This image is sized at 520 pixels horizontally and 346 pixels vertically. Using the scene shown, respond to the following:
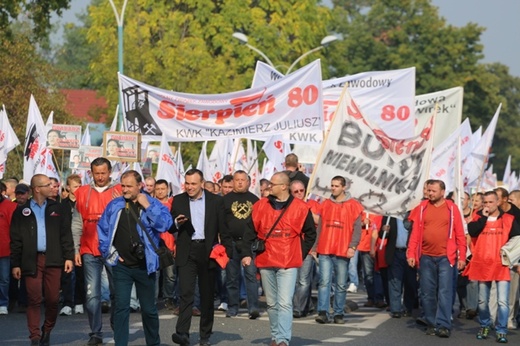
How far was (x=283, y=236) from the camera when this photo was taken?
12.9m

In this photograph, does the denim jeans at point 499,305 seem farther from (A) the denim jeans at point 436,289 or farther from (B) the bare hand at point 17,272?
(B) the bare hand at point 17,272

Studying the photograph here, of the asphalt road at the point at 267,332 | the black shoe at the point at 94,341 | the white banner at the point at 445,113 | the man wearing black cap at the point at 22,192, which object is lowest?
the asphalt road at the point at 267,332

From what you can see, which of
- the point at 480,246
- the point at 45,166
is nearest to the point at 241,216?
the point at 480,246

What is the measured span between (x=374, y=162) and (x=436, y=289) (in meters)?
2.07

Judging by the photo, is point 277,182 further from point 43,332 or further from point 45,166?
point 45,166

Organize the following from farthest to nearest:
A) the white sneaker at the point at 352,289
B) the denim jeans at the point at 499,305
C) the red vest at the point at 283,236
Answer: the white sneaker at the point at 352,289
the denim jeans at the point at 499,305
the red vest at the point at 283,236

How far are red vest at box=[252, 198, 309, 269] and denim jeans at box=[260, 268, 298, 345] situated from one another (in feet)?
0.31

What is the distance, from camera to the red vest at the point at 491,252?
49.8 ft

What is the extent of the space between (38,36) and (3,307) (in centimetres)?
1201

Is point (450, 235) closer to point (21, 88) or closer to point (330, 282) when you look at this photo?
point (330, 282)

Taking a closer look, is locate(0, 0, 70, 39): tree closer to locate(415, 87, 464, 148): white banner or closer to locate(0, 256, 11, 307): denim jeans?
locate(415, 87, 464, 148): white banner

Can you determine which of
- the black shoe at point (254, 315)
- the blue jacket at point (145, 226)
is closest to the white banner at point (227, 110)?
the black shoe at point (254, 315)

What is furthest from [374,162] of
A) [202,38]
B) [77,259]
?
[202,38]

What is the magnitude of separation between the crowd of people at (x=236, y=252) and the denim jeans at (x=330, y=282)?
18 millimetres
